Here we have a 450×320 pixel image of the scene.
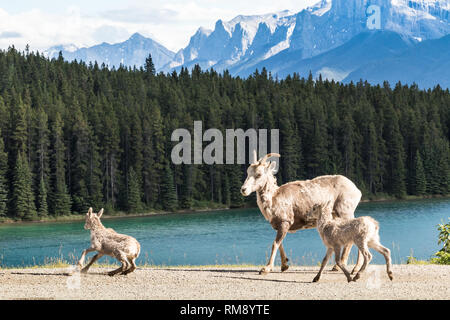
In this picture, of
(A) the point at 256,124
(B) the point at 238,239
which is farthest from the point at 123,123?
(B) the point at 238,239

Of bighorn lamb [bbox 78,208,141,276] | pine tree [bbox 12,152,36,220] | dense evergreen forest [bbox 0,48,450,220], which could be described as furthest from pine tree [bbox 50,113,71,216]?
bighorn lamb [bbox 78,208,141,276]

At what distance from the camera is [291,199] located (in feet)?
48.0

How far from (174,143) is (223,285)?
3443 inches

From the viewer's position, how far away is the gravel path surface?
11.4m

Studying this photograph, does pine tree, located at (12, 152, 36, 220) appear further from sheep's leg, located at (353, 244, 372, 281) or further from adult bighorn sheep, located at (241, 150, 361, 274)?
sheep's leg, located at (353, 244, 372, 281)

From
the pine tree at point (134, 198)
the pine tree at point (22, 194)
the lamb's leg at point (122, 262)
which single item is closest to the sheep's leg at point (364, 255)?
the lamb's leg at point (122, 262)

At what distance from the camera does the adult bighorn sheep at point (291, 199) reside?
47.5ft

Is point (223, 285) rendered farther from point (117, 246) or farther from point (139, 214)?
point (139, 214)

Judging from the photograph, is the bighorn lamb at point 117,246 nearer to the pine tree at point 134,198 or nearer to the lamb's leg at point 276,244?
the lamb's leg at point 276,244

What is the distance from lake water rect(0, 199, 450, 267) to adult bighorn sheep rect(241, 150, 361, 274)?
15.3 meters

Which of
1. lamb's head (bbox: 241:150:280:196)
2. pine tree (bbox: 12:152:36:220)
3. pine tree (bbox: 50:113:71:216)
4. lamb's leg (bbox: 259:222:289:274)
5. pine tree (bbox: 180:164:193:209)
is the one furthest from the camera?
pine tree (bbox: 180:164:193:209)

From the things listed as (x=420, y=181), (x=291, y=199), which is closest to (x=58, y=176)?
(x=420, y=181)
